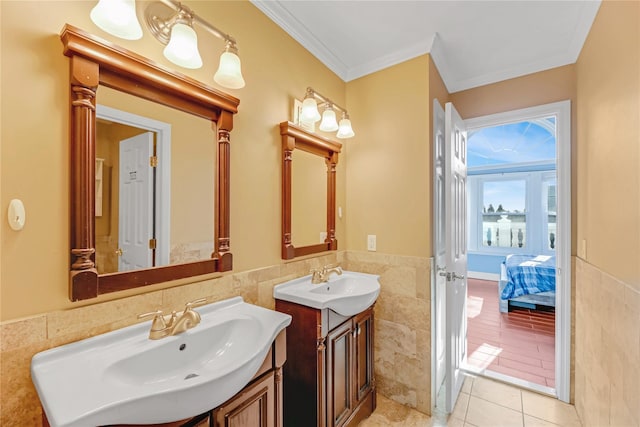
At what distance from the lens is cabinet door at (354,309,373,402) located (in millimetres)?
1744

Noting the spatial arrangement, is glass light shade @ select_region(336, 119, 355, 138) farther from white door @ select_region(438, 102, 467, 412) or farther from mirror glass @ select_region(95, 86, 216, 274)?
mirror glass @ select_region(95, 86, 216, 274)

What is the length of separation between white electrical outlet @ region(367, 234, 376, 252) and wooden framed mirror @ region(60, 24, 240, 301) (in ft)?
4.39

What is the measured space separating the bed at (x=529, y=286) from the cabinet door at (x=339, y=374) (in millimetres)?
3114

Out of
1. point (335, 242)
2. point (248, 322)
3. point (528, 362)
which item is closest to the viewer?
point (248, 322)

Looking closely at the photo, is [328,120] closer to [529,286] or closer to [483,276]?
[529,286]

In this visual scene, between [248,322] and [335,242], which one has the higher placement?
[335,242]

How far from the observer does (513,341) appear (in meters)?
2.97

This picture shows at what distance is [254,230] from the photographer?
5.17 feet

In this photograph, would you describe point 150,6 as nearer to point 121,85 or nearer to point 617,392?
point 121,85

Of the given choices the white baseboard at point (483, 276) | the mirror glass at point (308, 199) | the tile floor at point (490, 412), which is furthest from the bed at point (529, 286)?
the mirror glass at point (308, 199)

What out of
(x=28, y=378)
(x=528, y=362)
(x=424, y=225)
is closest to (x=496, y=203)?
(x=528, y=362)

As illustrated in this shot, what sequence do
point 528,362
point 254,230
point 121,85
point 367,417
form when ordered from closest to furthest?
point 121,85, point 254,230, point 367,417, point 528,362

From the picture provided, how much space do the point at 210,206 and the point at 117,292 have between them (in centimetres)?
51

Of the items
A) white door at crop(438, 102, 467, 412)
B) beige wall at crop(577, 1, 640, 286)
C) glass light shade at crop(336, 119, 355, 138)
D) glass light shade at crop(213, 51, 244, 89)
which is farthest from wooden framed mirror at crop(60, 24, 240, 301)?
beige wall at crop(577, 1, 640, 286)
